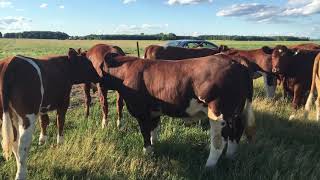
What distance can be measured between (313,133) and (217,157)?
117 inches

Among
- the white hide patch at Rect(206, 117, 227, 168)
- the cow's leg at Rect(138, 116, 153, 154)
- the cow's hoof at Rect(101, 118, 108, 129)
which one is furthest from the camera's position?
the cow's hoof at Rect(101, 118, 108, 129)

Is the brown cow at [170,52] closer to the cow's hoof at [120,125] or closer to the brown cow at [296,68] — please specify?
the brown cow at [296,68]

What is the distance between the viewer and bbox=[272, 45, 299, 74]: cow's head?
11445 millimetres

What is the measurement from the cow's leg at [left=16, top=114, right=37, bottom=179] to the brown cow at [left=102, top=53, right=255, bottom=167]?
1.78 metres

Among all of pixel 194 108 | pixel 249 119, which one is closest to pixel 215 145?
pixel 194 108

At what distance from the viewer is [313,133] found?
29.2 ft

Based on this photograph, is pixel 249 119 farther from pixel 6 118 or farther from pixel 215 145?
pixel 6 118

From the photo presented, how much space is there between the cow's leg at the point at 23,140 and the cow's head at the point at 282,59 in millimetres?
7187

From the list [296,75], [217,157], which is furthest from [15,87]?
[296,75]

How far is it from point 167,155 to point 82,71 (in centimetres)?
219

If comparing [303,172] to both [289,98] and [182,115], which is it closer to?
[182,115]

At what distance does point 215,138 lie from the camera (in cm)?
668

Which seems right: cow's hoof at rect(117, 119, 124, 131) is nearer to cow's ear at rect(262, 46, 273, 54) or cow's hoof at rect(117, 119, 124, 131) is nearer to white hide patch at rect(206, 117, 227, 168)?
white hide patch at rect(206, 117, 227, 168)

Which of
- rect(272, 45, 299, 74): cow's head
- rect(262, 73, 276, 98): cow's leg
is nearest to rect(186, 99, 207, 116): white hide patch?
rect(272, 45, 299, 74): cow's head
